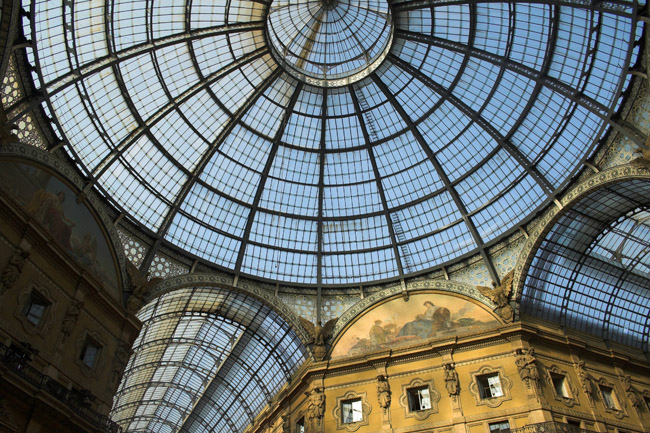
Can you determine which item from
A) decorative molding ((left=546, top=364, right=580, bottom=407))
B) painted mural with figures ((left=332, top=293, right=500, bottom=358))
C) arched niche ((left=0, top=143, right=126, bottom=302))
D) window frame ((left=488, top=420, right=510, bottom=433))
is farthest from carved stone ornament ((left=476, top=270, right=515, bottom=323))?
arched niche ((left=0, top=143, right=126, bottom=302))

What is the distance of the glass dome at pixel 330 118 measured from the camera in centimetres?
2705

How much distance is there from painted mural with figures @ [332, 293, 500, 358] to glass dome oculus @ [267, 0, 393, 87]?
608 inches

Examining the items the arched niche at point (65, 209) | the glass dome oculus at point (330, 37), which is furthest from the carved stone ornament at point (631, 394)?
the arched niche at point (65, 209)

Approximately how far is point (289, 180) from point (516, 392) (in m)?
19.9

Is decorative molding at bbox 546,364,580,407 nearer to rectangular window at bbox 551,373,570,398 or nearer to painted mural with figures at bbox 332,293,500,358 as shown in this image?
rectangular window at bbox 551,373,570,398

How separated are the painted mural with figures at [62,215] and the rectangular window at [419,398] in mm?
17405

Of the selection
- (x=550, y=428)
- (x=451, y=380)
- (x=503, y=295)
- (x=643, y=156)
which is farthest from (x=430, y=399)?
(x=643, y=156)

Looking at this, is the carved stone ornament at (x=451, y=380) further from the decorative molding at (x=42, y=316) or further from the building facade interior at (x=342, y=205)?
the decorative molding at (x=42, y=316)

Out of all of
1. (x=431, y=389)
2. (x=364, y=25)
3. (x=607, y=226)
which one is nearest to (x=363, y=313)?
(x=431, y=389)

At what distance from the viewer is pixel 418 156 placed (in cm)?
3531

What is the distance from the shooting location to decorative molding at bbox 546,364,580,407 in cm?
2755

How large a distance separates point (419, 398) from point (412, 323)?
485 centimetres

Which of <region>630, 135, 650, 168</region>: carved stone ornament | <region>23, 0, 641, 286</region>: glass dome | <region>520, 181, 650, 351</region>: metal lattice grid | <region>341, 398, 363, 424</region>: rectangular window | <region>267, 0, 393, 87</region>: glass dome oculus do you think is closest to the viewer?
<region>630, 135, 650, 168</region>: carved stone ornament

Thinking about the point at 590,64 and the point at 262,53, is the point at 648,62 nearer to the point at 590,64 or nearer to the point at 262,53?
the point at 590,64
